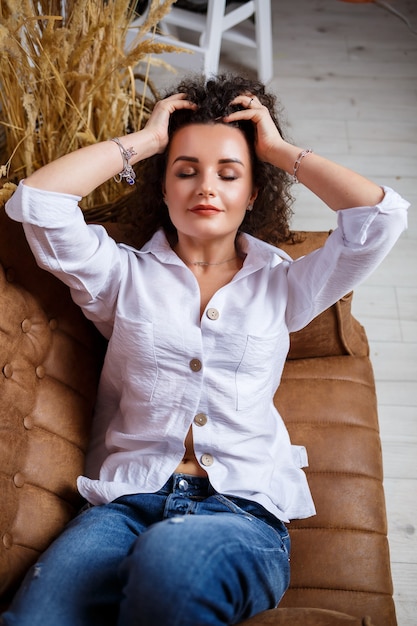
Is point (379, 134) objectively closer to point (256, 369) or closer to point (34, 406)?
point (256, 369)

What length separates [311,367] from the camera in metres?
1.80

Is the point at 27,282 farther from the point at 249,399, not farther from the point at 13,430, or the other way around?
the point at 249,399

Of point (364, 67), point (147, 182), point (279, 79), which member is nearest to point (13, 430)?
point (147, 182)

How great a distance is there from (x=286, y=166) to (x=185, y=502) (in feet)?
2.33

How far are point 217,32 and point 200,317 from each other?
1.59 m

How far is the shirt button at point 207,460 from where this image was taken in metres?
1.44

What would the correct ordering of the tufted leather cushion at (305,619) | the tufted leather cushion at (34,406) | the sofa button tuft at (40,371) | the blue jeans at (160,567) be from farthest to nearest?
the sofa button tuft at (40,371)
the tufted leather cushion at (34,406)
the tufted leather cushion at (305,619)
the blue jeans at (160,567)

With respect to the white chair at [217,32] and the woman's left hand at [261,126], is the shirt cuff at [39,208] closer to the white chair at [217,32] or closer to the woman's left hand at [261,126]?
the woman's left hand at [261,126]

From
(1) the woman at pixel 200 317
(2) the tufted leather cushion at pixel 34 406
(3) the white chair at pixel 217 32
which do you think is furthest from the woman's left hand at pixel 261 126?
(3) the white chair at pixel 217 32

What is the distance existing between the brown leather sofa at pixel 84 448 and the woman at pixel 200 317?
65mm

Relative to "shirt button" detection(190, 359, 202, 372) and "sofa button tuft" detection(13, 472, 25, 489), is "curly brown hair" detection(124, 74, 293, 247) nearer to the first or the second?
"shirt button" detection(190, 359, 202, 372)

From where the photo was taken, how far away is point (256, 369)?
1501 millimetres

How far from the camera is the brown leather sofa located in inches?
55.8

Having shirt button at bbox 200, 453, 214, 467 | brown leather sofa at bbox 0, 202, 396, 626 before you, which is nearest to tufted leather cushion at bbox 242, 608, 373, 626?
brown leather sofa at bbox 0, 202, 396, 626
